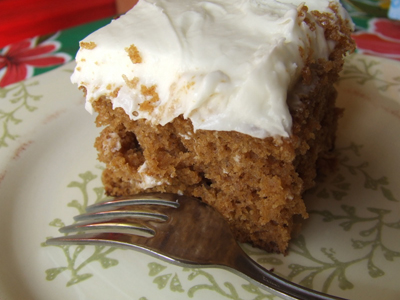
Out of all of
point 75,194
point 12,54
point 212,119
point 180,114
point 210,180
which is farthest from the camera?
point 12,54

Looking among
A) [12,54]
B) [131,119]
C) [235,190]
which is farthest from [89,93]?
[12,54]

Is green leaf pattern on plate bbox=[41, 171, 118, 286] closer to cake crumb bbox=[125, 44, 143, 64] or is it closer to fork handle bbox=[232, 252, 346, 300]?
fork handle bbox=[232, 252, 346, 300]

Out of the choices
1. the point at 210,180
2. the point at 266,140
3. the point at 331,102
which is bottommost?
the point at 210,180

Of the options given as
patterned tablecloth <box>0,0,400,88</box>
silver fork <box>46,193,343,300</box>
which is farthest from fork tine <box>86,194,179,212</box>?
patterned tablecloth <box>0,0,400,88</box>

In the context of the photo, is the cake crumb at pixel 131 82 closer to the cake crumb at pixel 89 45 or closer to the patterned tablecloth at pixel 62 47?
the cake crumb at pixel 89 45

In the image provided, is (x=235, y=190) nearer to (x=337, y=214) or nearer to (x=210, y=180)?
(x=210, y=180)
